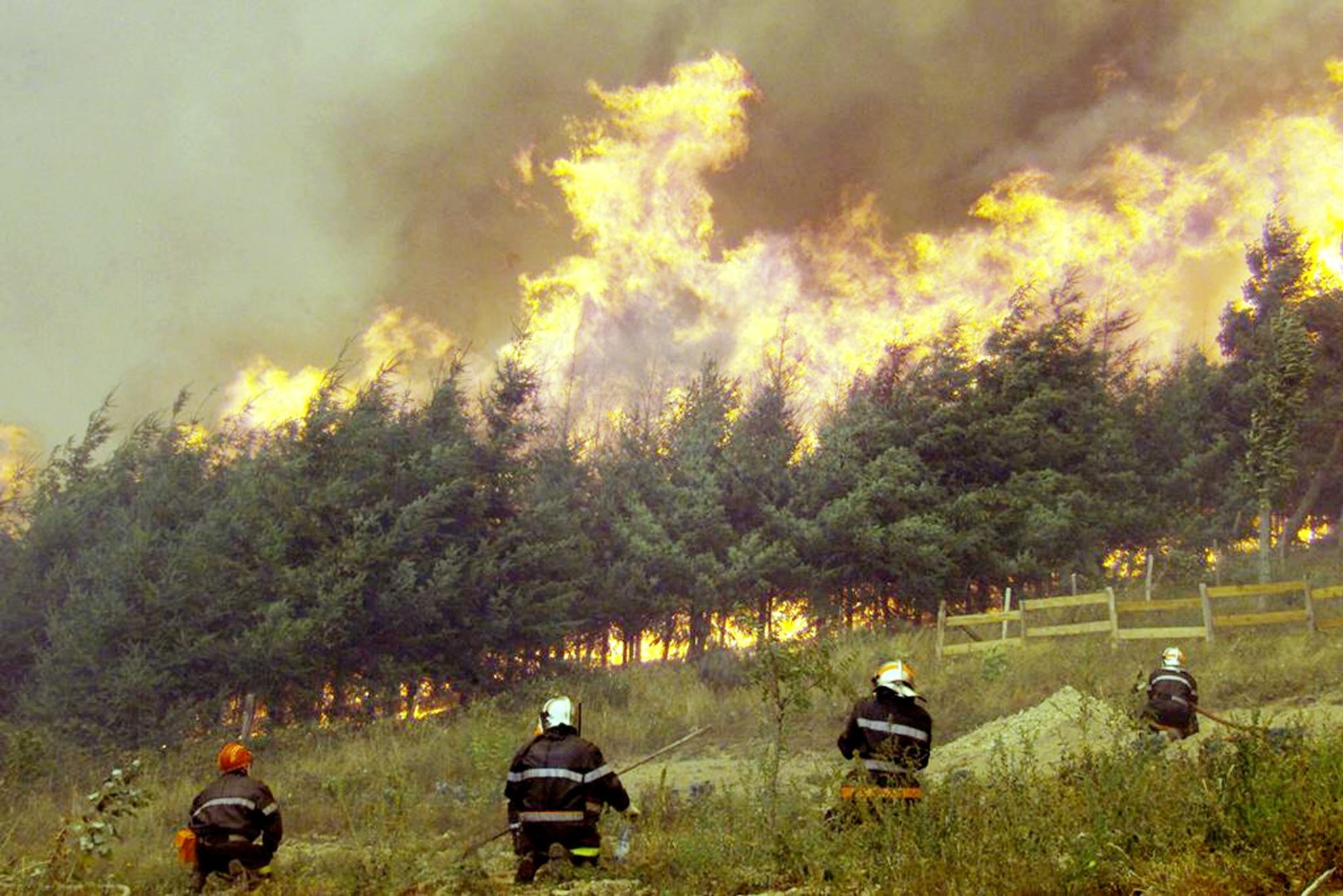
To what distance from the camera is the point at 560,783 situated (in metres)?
8.05

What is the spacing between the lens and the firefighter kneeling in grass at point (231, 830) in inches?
336

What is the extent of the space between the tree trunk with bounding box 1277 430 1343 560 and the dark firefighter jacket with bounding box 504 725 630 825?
34.1 m

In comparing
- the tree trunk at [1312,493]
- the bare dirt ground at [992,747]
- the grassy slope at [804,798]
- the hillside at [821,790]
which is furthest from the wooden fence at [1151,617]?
the tree trunk at [1312,493]

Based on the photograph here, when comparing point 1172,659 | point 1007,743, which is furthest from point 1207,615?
point 1007,743

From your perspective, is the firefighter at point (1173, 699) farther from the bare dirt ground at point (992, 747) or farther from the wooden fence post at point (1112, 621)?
the wooden fence post at point (1112, 621)

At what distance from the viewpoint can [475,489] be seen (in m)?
25.8

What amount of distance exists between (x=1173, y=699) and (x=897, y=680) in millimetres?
6951

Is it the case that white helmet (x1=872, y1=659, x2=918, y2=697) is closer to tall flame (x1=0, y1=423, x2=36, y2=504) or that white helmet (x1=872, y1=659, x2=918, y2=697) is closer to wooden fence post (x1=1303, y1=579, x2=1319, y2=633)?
wooden fence post (x1=1303, y1=579, x2=1319, y2=633)

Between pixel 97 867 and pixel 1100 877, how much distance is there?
11340mm

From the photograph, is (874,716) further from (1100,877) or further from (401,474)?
(401,474)

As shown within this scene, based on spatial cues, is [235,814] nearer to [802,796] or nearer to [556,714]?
[556,714]

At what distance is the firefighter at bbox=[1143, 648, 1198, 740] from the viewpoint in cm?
1301

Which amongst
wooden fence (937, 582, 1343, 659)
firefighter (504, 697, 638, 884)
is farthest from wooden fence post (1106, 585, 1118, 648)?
firefighter (504, 697, 638, 884)

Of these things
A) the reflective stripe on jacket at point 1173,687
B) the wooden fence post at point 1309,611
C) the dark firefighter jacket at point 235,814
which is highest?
the wooden fence post at point 1309,611
